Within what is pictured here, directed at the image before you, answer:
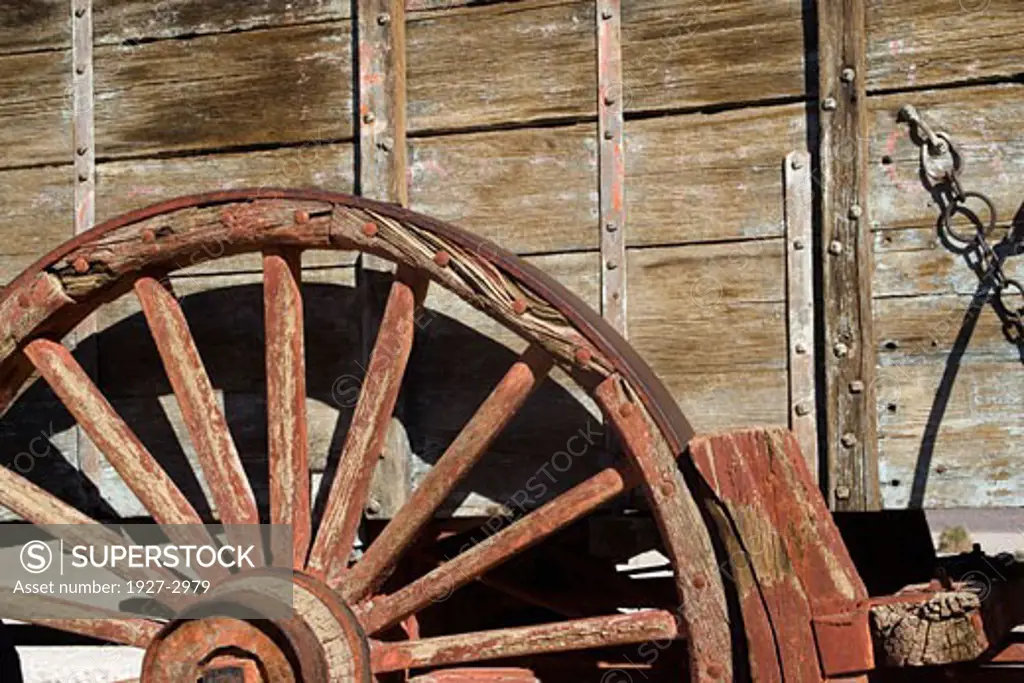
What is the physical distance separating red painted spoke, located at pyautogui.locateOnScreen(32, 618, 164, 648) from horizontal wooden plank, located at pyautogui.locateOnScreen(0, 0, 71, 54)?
5.07ft

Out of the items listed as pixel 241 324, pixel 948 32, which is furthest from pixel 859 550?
pixel 241 324

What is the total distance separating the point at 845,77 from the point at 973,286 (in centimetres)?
54

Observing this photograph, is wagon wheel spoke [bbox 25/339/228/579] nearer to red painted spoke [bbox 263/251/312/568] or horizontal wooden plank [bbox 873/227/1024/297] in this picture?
red painted spoke [bbox 263/251/312/568]

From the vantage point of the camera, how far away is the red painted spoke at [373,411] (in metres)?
3.02

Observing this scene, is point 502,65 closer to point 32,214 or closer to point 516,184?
point 516,184

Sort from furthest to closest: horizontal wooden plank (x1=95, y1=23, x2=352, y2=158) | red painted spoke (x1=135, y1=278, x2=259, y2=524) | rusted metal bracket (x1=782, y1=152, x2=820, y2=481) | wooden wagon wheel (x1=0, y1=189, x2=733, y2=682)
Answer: horizontal wooden plank (x1=95, y1=23, x2=352, y2=158)
red painted spoke (x1=135, y1=278, x2=259, y2=524)
rusted metal bracket (x1=782, y1=152, x2=820, y2=481)
wooden wagon wheel (x1=0, y1=189, x2=733, y2=682)

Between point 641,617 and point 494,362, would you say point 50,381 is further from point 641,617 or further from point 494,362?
point 641,617

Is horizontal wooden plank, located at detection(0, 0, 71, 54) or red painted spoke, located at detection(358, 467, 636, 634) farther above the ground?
horizontal wooden plank, located at detection(0, 0, 71, 54)

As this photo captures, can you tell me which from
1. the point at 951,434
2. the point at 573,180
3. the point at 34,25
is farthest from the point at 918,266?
the point at 34,25

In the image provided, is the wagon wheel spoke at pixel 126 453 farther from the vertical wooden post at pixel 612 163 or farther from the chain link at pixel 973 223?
the chain link at pixel 973 223

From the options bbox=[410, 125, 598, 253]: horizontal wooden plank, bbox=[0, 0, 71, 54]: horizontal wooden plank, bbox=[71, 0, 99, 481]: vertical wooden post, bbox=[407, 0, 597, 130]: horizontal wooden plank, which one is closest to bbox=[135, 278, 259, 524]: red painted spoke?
bbox=[71, 0, 99, 481]: vertical wooden post

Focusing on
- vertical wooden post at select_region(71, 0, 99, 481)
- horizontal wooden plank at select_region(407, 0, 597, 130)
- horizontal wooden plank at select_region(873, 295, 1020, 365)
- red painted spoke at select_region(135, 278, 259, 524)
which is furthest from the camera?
vertical wooden post at select_region(71, 0, 99, 481)

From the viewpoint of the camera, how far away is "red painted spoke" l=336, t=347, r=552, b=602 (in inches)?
115

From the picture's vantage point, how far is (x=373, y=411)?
119 inches
